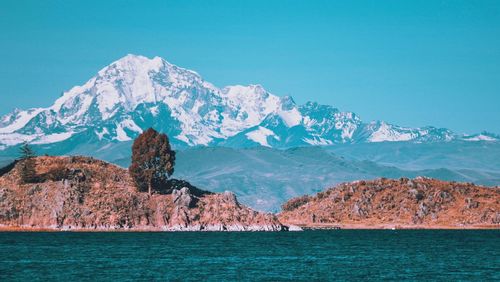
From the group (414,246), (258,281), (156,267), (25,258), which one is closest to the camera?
(258,281)

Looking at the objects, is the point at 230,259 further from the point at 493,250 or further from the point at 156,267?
the point at 493,250

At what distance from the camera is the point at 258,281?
113 metres

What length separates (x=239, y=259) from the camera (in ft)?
480

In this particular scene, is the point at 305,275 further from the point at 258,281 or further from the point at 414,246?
the point at 414,246

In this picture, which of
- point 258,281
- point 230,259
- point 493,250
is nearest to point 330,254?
point 230,259

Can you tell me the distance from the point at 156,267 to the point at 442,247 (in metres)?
70.0

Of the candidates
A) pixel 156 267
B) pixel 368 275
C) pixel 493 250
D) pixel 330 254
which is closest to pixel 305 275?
pixel 368 275

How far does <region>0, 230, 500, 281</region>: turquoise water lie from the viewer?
11969 centimetres

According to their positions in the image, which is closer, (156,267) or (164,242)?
(156,267)

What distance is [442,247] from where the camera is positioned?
179000 millimetres

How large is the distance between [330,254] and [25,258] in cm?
5067

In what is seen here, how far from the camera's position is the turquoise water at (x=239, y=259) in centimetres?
11969

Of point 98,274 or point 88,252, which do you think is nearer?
point 98,274

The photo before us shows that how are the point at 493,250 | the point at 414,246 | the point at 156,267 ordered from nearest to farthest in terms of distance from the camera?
1. the point at 156,267
2. the point at 493,250
3. the point at 414,246
